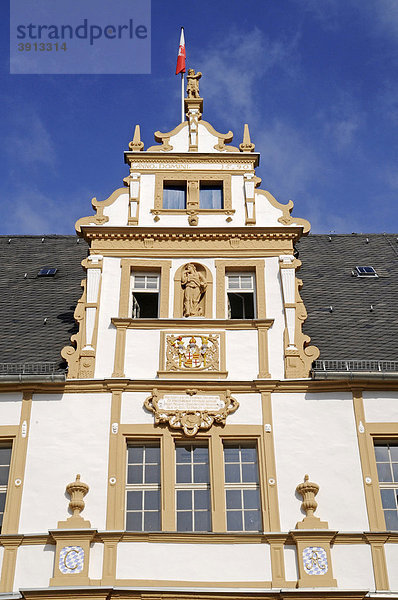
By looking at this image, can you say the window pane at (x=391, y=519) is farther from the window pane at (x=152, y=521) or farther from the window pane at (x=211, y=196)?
the window pane at (x=211, y=196)

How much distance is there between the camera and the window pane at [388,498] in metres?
15.3

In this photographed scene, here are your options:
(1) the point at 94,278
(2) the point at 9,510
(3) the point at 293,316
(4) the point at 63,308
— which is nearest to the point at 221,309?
(3) the point at 293,316

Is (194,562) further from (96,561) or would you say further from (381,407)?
(381,407)

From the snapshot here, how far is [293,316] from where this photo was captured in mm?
17234

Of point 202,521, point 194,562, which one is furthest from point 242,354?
point 194,562

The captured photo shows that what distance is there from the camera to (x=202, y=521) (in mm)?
15062

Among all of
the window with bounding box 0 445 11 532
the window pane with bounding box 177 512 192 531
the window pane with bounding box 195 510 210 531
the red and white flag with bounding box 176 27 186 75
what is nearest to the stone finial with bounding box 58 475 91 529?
the window with bounding box 0 445 11 532

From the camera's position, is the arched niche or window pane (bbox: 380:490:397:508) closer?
window pane (bbox: 380:490:397:508)

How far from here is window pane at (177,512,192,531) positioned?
15.0m

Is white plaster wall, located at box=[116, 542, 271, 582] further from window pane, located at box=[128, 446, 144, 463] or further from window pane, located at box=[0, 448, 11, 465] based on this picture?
window pane, located at box=[0, 448, 11, 465]

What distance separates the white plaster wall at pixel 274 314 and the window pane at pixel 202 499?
2.51 meters

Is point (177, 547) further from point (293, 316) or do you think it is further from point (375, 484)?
point (293, 316)

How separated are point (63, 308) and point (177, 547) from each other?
22.3 ft

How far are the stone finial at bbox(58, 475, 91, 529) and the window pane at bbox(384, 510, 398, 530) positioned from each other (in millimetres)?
4910
